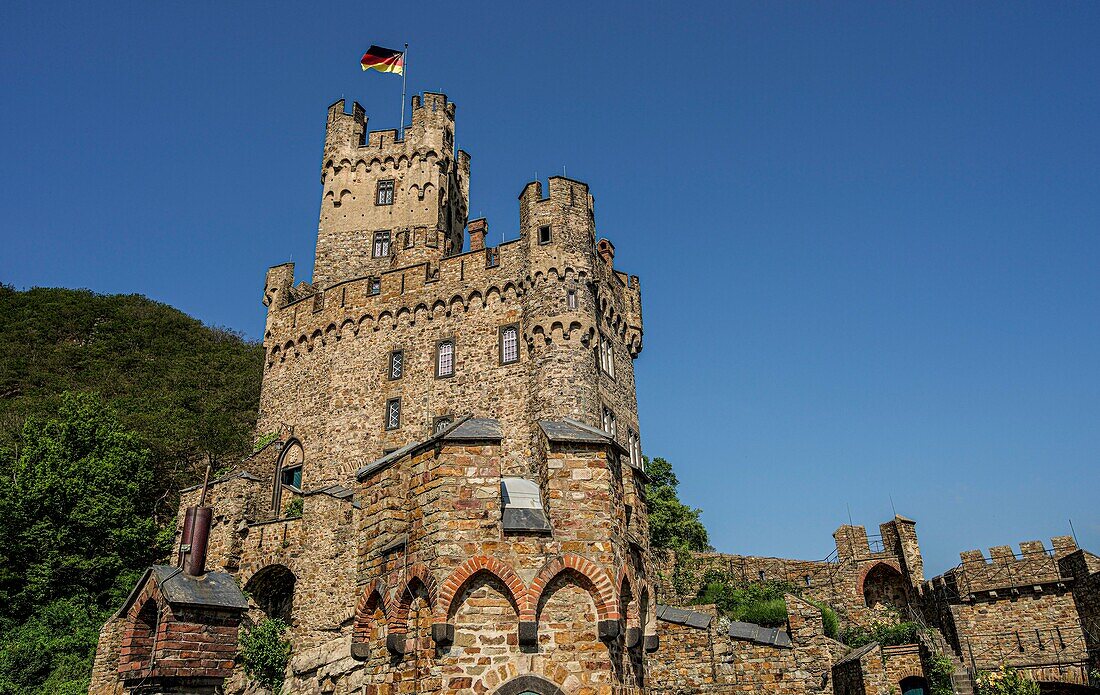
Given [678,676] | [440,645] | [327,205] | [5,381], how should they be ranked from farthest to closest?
[5,381]
[327,205]
[678,676]
[440,645]

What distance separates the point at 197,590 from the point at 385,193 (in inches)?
1151

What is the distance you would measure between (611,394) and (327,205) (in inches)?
730

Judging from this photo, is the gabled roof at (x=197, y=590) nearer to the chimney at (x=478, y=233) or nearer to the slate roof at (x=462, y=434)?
the slate roof at (x=462, y=434)

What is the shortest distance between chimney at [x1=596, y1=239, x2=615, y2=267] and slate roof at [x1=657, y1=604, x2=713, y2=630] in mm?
16430

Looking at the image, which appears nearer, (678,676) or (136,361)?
(678,676)

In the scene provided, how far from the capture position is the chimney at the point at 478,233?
34469mm

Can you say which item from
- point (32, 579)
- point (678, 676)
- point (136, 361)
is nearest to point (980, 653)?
point (678, 676)

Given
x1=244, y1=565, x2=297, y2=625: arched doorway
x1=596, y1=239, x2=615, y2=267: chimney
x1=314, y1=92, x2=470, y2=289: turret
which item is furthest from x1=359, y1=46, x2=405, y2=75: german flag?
x1=244, y1=565, x2=297, y2=625: arched doorway

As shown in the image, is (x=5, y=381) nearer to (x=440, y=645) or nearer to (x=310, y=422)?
(x=310, y=422)

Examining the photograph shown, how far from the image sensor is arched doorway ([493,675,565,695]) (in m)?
9.62

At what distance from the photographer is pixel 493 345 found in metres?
31.3

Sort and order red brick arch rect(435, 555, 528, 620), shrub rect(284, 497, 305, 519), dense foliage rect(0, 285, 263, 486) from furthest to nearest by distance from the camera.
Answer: dense foliage rect(0, 285, 263, 486) < shrub rect(284, 497, 305, 519) < red brick arch rect(435, 555, 528, 620)

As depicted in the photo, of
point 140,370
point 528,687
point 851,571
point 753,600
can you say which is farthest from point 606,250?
point 140,370

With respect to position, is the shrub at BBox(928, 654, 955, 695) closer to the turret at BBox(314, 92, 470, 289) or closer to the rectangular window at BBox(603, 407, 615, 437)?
the rectangular window at BBox(603, 407, 615, 437)
